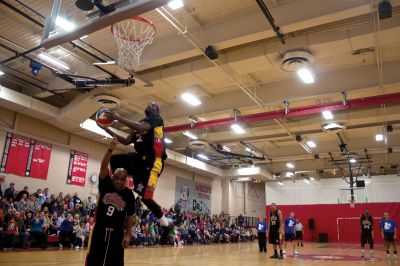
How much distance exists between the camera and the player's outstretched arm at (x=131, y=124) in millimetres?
3391

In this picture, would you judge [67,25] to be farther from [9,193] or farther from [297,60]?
[9,193]

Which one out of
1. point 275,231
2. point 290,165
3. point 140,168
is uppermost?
point 290,165

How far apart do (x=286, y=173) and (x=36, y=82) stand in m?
19.2

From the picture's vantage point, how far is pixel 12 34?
9.37 metres

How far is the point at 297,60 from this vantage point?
28.5ft

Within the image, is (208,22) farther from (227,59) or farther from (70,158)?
(70,158)

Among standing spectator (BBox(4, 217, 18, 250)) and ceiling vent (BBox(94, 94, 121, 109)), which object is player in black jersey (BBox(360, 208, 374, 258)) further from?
standing spectator (BBox(4, 217, 18, 250))

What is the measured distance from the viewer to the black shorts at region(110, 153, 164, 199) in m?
3.58

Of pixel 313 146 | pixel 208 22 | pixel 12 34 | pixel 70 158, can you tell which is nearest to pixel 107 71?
pixel 12 34

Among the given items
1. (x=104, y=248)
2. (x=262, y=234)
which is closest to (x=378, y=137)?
(x=262, y=234)

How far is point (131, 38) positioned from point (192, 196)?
16432mm

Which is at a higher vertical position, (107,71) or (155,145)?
(107,71)

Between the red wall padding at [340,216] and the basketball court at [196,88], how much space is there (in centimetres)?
27

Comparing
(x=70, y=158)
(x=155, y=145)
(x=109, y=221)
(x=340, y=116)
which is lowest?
(x=109, y=221)
